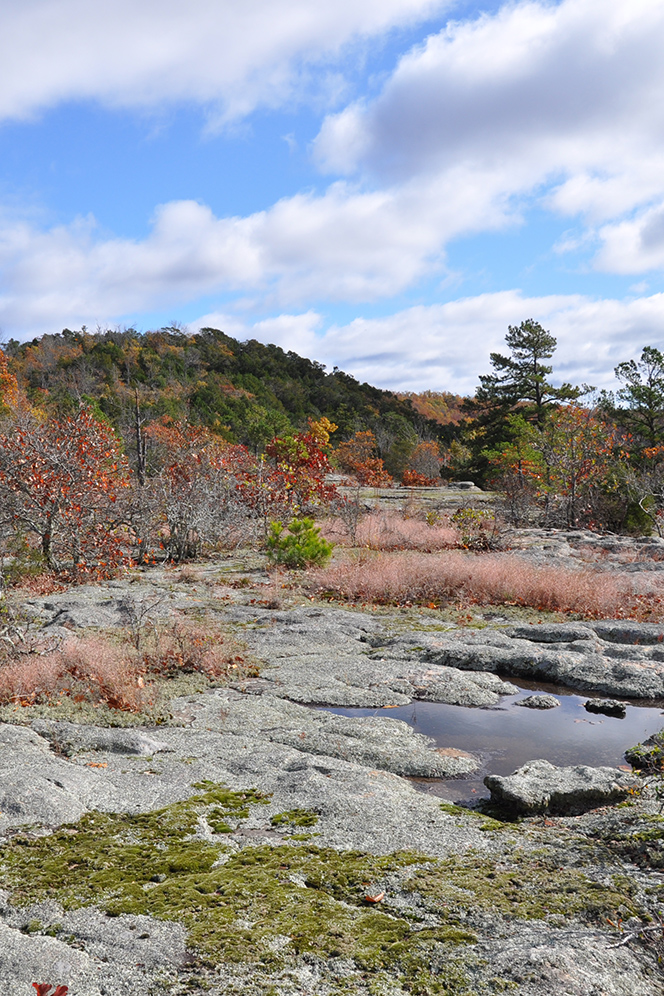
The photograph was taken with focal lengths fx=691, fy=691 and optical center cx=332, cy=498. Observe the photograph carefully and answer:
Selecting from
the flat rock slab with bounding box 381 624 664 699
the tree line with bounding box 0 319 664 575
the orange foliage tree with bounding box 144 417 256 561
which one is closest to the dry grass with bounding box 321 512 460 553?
the tree line with bounding box 0 319 664 575

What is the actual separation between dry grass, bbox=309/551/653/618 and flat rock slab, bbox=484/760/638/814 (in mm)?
5819

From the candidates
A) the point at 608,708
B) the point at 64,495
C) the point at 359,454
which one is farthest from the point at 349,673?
the point at 359,454

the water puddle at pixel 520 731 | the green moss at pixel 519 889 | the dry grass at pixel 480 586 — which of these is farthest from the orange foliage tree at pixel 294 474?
the green moss at pixel 519 889

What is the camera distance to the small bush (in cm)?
1337

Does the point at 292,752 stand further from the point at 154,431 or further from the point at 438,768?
the point at 154,431

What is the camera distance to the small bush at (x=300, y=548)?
526 inches

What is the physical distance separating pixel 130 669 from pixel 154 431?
1059 inches

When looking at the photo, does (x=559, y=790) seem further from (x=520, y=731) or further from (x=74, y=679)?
(x=74, y=679)

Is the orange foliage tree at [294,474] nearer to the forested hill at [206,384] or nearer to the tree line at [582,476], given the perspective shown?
the tree line at [582,476]

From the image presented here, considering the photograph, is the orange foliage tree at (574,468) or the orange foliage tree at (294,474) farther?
the orange foliage tree at (574,468)

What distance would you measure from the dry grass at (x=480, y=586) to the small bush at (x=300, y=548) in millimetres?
1158

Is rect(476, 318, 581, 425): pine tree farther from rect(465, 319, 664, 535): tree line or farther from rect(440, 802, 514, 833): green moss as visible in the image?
rect(440, 802, 514, 833): green moss

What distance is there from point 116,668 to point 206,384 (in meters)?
47.7

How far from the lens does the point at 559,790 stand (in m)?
4.39
